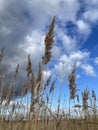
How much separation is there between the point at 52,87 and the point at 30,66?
1.67m

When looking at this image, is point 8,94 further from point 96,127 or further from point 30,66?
point 96,127

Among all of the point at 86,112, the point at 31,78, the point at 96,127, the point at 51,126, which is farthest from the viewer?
the point at 86,112

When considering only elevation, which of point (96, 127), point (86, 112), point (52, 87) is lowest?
point (96, 127)

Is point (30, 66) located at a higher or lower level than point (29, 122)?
higher

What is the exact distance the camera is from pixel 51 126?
5762mm

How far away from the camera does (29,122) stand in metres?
4.49

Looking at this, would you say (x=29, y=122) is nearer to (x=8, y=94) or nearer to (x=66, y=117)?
(x=8, y=94)

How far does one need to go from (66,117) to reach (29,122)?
2492 millimetres

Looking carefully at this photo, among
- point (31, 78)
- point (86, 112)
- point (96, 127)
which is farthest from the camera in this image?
point (86, 112)

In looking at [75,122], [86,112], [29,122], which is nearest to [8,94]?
[29,122]

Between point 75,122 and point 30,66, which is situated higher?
point 30,66

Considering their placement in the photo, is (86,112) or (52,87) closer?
(52,87)

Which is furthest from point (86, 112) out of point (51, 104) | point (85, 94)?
point (51, 104)

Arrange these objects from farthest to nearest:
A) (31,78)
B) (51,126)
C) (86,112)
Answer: (86,112)
(51,126)
(31,78)
